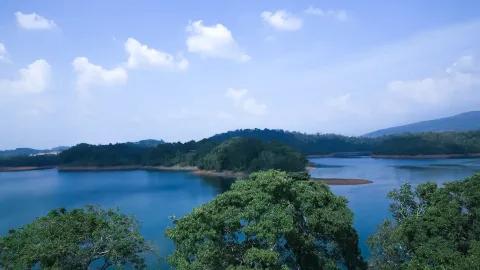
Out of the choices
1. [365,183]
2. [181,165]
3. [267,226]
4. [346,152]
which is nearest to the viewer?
[267,226]

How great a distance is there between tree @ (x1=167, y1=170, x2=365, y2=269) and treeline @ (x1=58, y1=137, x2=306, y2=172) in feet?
146

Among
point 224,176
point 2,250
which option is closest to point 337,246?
point 2,250

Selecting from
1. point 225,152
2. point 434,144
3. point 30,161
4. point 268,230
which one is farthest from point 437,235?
point 30,161

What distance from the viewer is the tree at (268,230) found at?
9984 millimetres

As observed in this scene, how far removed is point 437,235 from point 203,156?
2557 inches

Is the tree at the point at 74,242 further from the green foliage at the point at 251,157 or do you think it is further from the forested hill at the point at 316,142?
the forested hill at the point at 316,142

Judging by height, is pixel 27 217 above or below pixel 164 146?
below

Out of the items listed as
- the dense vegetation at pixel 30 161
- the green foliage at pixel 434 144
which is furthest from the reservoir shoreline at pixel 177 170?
the green foliage at pixel 434 144

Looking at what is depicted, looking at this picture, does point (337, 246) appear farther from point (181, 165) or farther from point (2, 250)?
point (181, 165)

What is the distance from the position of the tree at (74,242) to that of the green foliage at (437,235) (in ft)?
22.2

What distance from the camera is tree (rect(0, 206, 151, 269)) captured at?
1063 centimetres

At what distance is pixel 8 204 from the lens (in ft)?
133

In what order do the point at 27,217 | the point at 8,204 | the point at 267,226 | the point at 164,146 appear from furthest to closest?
the point at 164,146
the point at 8,204
the point at 27,217
the point at 267,226

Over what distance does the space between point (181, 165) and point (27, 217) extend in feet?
159
